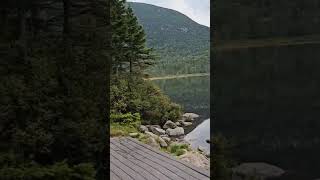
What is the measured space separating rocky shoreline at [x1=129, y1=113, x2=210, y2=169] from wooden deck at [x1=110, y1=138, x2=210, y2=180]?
2.98 ft

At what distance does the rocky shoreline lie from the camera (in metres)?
6.44

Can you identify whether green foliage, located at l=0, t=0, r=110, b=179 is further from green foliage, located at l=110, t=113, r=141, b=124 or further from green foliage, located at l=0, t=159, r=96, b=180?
green foliage, located at l=110, t=113, r=141, b=124

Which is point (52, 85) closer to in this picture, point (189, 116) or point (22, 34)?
point (22, 34)

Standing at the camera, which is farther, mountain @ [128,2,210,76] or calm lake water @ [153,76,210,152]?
mountain @ [128,2,210,76]

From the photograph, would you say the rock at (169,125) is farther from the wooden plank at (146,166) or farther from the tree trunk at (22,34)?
the tree trunk at (22,34)

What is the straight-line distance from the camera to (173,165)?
4480 mm

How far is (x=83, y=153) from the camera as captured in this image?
3430 millimetres

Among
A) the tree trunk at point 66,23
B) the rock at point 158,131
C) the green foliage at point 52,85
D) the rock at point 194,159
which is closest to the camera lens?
the green foliage at point 52,85

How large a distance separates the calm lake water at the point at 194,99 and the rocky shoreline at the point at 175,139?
0.23m

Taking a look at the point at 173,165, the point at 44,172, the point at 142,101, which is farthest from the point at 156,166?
the point at 142,101
